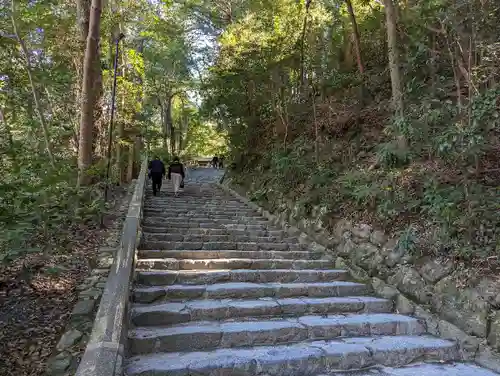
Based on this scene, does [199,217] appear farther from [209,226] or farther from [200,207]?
[200,207]

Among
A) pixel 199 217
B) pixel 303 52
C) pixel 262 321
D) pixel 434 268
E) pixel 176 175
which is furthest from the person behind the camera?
pixel 176 175

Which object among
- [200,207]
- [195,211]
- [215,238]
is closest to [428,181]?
[215,238]

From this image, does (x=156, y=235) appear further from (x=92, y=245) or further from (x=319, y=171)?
(x=319, y=171)

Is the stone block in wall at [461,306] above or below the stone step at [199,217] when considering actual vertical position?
below

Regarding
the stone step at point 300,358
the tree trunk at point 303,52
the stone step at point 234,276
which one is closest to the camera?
the stone step at point 300,358

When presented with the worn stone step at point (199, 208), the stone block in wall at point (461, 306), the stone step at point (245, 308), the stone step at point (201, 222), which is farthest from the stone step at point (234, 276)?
the worn stone step at point (199, 208)

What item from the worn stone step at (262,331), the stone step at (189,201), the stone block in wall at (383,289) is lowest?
the worn stone step at (262,331)

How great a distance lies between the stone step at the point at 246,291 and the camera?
413 cm

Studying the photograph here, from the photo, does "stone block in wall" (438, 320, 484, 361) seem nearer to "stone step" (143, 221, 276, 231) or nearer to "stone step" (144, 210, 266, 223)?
"stone step" (143, 221, 276, 231)

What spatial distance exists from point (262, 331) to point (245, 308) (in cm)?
47

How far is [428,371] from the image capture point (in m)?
3.36

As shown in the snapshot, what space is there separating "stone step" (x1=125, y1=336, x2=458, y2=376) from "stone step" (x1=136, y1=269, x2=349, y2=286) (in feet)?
4.42

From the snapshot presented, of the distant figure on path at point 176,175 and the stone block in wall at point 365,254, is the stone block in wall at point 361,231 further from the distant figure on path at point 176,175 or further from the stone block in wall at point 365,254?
the distant figure on path at point 176,175

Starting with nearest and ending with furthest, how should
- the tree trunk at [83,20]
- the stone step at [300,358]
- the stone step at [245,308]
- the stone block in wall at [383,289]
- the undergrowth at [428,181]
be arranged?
the stone step at [300,358] → the stone step at [245,308] → the undergrowth at [428,181] → the stone block in wall at [383,289] → the tree trunk at [83,20]
